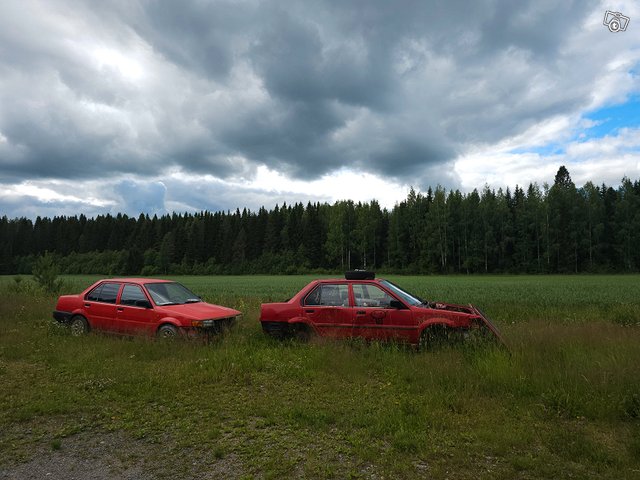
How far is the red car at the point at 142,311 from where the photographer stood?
8375 mm

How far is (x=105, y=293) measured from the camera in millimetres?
9727

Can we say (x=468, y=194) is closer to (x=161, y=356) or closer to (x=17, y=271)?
(x=161, y=356)

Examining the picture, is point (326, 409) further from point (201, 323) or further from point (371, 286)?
point (201, 323)

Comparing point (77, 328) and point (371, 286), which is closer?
point (371, 286)

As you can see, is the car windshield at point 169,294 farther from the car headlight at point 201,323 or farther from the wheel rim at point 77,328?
the wheel rim at point 77,328

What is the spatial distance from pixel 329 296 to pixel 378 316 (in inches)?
44.2

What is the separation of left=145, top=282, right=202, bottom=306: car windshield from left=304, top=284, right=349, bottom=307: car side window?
327 centimetres

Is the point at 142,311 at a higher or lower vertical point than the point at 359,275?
lower

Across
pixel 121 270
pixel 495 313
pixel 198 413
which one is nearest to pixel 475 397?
pixel 198 413

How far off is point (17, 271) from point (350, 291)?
373ft

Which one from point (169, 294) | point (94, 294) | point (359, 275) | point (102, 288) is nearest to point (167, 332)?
point (169, 294)

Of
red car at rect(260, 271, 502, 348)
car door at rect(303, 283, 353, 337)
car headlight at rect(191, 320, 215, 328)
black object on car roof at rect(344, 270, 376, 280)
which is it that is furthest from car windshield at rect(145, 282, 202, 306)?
black object on car roof at rect(344, 270, 376, 280)

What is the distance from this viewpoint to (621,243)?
201 feet

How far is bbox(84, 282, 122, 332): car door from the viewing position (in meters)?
9.35
